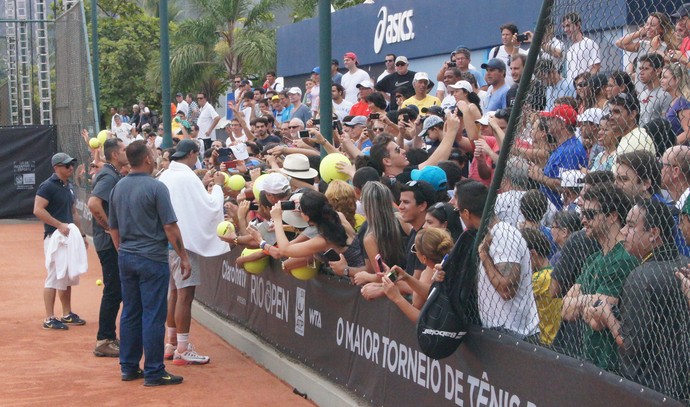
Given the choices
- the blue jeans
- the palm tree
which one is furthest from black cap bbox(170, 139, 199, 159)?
the palm tree

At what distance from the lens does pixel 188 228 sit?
9.62 metres

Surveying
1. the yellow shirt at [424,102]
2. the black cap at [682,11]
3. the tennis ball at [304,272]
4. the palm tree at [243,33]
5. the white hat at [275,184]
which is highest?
the palm tree at [243,33]

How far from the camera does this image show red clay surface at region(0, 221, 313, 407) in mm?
8383

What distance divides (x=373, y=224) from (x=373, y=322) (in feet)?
2.43

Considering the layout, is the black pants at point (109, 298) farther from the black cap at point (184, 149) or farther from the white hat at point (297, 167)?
the white hat at point (297, 167)

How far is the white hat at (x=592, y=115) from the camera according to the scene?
5.14 m

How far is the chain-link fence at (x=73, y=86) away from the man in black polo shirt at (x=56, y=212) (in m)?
8.17

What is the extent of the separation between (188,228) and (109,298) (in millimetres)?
1239

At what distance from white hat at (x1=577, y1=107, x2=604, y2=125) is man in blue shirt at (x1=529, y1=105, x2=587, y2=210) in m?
0.13

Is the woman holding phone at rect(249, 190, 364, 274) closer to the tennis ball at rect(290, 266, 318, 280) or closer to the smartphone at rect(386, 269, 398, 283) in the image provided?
the tennis ball at rect(290, 266, 318, 280)

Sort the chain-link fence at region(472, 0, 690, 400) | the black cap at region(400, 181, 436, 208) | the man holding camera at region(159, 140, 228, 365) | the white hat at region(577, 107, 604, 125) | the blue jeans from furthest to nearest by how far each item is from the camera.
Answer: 1. the man holding camera at region(159, 140, 228, 365)
2. the blue jeans
3. the black cap at region(400, 181, 436, 208)
4. the white hat at region(577, 107, 604, 125)
5. the chain-link fence at region(472, 0, 690, 400)

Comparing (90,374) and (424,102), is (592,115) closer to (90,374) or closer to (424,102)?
(90,374)

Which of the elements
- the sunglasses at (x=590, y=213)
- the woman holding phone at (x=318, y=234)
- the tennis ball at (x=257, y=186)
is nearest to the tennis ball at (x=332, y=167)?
the tennis ball at (x=257, y=186)

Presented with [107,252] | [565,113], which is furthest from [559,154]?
[107,252]
